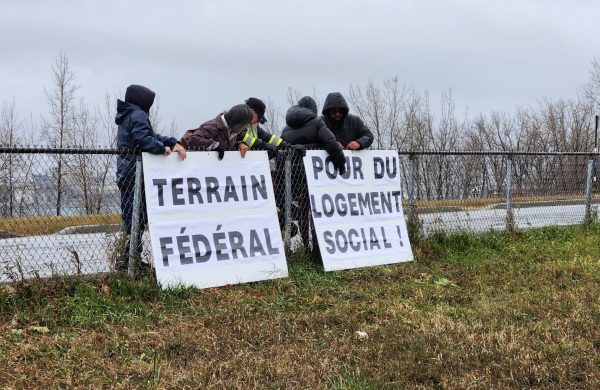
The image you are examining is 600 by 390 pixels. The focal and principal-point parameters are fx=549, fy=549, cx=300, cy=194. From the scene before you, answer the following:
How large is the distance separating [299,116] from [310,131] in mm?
210

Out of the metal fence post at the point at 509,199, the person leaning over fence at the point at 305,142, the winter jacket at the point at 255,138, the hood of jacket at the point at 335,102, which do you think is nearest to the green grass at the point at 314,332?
the person leaning over fence at the point at 305,142

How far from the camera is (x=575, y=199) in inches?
373

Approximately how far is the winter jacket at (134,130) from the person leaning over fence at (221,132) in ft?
1.05

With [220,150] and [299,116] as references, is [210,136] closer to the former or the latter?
[220,150]

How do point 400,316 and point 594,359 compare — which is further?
point 400,316

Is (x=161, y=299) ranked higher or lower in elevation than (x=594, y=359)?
higher

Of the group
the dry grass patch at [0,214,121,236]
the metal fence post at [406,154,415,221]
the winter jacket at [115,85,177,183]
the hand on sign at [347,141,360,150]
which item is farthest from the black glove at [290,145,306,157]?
the dry grass patch at [0,214,121,236]

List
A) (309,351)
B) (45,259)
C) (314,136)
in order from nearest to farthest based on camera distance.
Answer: (309,351)
(45,259)
(314,136)

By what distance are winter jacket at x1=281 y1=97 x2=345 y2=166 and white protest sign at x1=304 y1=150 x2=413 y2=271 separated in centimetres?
14

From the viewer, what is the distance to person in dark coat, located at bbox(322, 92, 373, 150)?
656 cm

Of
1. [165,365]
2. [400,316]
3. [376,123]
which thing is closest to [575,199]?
[400,316]

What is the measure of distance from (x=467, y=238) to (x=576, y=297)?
8.01 feet

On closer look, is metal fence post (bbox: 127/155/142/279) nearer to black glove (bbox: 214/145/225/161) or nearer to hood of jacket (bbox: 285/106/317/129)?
black glove (bbox: 214/145/225/161)

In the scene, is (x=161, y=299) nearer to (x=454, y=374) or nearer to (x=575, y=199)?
(x=454, y=374)
